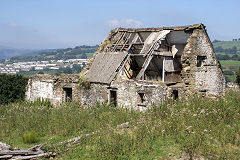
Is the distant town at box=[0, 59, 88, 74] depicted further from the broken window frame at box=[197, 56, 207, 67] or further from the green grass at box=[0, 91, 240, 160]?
the green grass at box=[0, 91, 240, 160]

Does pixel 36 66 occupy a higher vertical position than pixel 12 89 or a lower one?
higher

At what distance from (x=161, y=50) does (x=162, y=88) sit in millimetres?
4870

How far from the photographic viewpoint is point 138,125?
11.4 meters

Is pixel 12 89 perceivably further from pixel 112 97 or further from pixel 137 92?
pixel 137 92

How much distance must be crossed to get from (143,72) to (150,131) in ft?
29.9

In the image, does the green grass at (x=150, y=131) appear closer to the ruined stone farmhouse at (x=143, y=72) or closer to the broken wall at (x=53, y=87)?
the ruined stone farmhouse at (x=143, y=72)

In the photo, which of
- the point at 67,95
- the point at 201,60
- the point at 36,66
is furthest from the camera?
the point at 36,66

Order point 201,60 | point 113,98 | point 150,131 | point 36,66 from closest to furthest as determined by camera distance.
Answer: point 150,131 < point 201,60 < point 113,98 < point 36,66

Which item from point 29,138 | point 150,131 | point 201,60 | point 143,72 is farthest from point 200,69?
point 29,138

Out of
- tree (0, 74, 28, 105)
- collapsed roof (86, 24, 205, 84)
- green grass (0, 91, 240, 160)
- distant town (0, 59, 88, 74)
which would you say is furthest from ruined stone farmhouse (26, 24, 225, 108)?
distant town (0, 59, 88, 74)

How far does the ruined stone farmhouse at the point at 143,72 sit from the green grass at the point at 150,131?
3513mm

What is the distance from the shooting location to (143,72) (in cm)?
1922

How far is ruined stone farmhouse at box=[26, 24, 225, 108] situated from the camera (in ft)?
58.7

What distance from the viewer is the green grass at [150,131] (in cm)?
910
